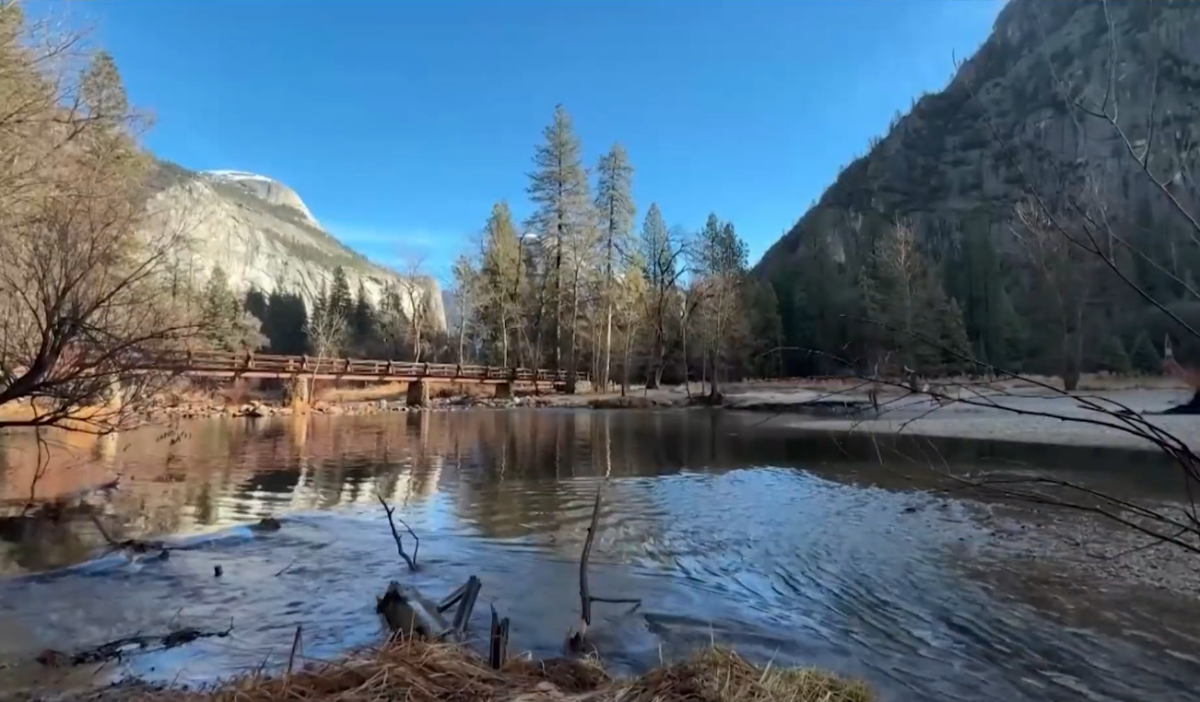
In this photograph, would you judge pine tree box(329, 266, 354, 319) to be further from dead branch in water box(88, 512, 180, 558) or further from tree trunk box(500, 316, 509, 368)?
dead branch in water box(88, 512, 180, 558)

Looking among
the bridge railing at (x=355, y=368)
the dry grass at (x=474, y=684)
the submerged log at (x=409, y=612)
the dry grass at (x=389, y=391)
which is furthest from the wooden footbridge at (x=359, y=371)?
the dry grass at (x=474, y=684)

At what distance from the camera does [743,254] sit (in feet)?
254

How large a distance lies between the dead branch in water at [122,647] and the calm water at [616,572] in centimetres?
17

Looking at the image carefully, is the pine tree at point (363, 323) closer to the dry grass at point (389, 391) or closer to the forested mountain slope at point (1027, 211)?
the dry grass at point (389, 391)

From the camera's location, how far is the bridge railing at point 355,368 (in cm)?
3391

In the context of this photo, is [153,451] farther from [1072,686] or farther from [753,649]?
[1072,686]

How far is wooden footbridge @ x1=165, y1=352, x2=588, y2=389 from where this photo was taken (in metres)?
33.9

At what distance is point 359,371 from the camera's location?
42.1 meters

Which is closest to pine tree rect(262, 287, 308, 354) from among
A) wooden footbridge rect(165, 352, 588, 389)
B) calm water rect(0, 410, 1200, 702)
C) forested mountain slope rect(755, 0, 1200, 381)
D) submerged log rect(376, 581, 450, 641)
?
wooden footbridge rect(165, 352, 588, 389)

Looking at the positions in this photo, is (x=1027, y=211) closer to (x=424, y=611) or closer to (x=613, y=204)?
(x=424, y=611)

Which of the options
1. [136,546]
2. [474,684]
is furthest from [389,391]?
[474,684]

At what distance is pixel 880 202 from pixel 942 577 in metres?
113

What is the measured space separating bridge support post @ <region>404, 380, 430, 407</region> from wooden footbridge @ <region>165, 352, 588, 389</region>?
7.0 inches

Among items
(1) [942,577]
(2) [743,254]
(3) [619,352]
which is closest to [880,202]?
(2) [743,254]
